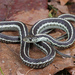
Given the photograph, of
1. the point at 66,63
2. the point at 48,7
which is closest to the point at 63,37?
the point at 66,63

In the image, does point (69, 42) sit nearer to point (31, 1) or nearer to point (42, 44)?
point (42, 44)

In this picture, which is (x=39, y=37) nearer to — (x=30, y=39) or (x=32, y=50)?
(x=30, y=39)

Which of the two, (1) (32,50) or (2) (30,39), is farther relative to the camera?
(1) (32,50)

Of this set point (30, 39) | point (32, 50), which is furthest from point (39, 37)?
point (32, 50)

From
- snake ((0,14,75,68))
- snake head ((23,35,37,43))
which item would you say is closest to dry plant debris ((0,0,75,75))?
snake ((0,14,75,68))

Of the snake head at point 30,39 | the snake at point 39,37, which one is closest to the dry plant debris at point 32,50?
the snake at point 39,37

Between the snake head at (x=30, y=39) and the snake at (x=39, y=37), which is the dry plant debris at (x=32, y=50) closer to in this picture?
the snake at (x=39, y=37)

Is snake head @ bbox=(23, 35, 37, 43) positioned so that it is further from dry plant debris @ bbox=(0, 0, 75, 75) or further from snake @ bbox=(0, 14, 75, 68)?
dry plant debris @ bbox=(0, 0, 75, 75)

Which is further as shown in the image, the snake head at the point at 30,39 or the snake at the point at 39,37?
the snake head at the point at 30,39
